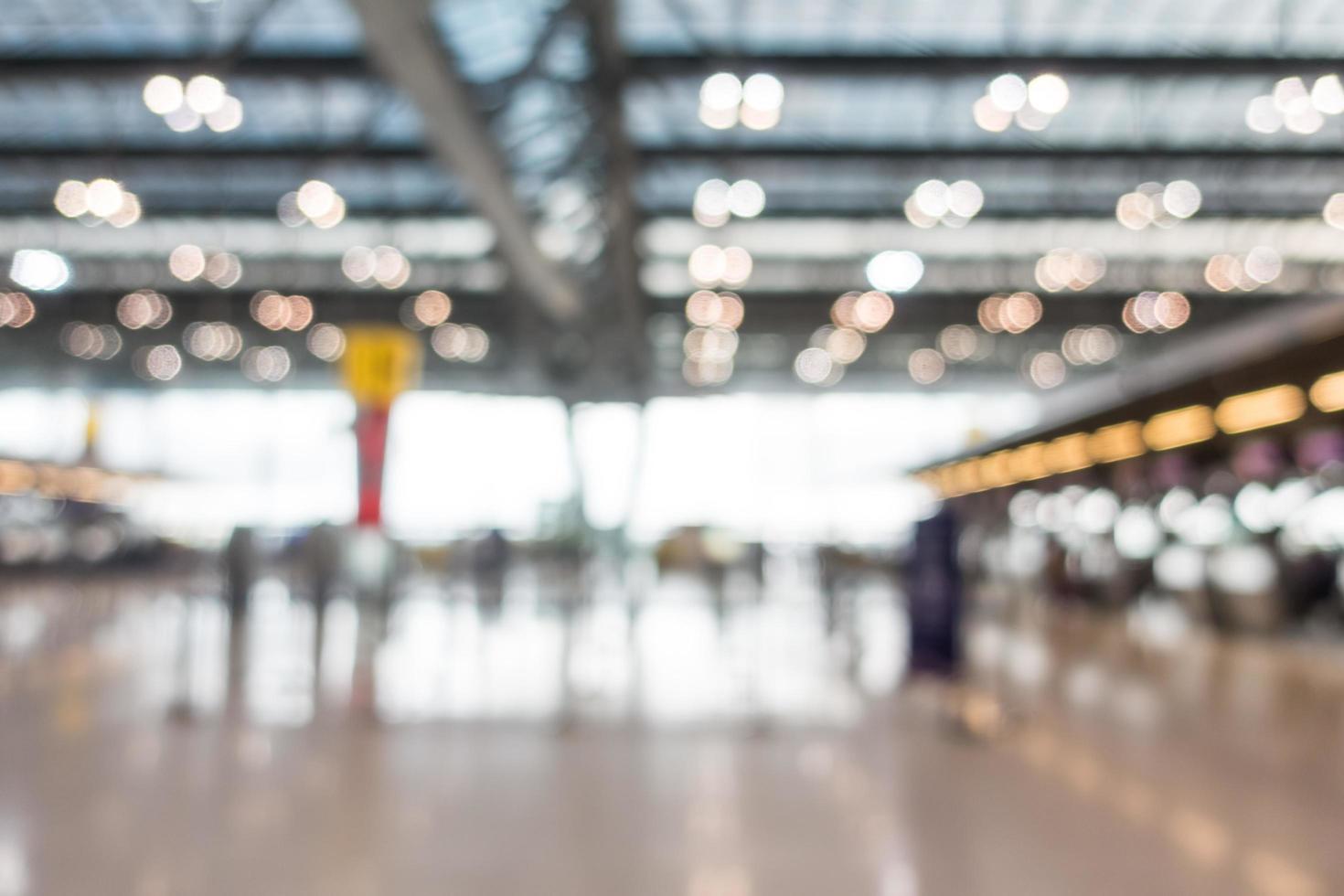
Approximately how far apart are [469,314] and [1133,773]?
29.5 meters

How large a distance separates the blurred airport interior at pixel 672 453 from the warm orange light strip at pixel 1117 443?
11 cm

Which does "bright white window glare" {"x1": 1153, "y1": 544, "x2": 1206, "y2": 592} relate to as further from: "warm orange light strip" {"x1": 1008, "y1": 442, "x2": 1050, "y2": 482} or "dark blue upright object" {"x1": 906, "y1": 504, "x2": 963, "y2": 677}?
"dark blue upright object" {"x1": 906, "y1": 504, "x2": 963, "y2": 677}

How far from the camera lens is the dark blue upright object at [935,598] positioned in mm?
8430

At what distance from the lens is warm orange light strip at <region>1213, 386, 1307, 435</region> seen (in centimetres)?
1573

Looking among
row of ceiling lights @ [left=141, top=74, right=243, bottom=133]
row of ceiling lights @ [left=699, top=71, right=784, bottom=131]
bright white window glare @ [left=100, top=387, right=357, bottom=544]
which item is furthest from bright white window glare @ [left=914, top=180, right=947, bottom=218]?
bright white window glare @ [left=100, top=387, right=357, bottom=544]

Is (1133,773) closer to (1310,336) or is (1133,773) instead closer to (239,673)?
(239,673)

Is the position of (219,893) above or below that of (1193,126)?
below

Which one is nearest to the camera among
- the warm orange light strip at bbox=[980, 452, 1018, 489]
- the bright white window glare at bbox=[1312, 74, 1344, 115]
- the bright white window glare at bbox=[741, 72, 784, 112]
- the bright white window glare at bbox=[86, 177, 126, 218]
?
the bright white window glare at bbox=[741, 72, 784, 112]

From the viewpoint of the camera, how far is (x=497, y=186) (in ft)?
57.2

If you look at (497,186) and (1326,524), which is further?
(497,186)

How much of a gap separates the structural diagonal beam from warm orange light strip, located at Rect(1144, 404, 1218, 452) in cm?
1187

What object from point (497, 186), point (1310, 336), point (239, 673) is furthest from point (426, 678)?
point (1310, 336)

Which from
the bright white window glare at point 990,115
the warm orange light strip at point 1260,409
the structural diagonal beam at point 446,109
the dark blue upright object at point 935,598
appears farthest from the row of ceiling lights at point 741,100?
the warm orange light strip at point 1260,409

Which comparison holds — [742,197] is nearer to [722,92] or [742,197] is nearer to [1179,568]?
[722,92]
